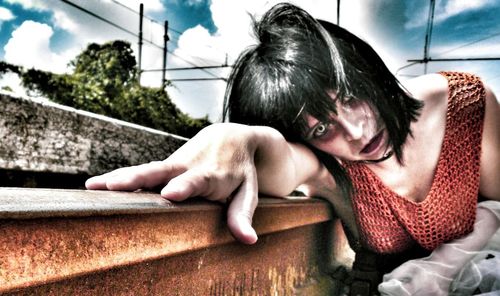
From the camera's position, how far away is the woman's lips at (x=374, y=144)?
1.87 meters

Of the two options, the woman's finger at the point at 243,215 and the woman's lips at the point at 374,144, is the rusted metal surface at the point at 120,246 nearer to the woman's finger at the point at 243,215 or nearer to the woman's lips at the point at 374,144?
the woman's finger at the point at 243,215

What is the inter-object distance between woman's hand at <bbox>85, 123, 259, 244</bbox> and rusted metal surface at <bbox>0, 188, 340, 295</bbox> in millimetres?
43

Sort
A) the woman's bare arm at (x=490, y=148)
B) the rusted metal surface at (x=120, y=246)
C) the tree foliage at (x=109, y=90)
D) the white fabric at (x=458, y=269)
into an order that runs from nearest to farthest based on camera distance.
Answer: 1. the rusted metal surface at (x=120, y=246)
2. the white fabric at (x=458, y=269)
3. the woman's bare arm at (x=490, y=148)
4. the tree foliage at (x=109, y=90)

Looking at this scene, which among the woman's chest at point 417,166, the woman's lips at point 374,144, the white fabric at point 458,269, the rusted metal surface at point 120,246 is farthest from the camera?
the woman's chest at point 417,166

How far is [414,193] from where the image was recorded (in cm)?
201

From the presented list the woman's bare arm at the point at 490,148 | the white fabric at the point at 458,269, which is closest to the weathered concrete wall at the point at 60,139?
the white fabric at the point at 458,269

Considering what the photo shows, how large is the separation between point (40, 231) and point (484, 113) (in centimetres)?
228

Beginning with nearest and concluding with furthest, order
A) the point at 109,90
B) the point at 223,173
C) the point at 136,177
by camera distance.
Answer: the point at 136,177
the point at 223,173
the point at 109,90

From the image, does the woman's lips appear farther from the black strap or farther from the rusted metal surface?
the rusted metal surface

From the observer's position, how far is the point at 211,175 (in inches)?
35.4

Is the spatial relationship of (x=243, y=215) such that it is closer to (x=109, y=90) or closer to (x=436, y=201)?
(x=436, y=201)

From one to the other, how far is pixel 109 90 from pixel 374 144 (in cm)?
1547

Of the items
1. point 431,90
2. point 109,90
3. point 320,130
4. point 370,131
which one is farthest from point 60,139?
point 109,90

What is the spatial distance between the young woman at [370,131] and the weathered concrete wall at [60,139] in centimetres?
67
